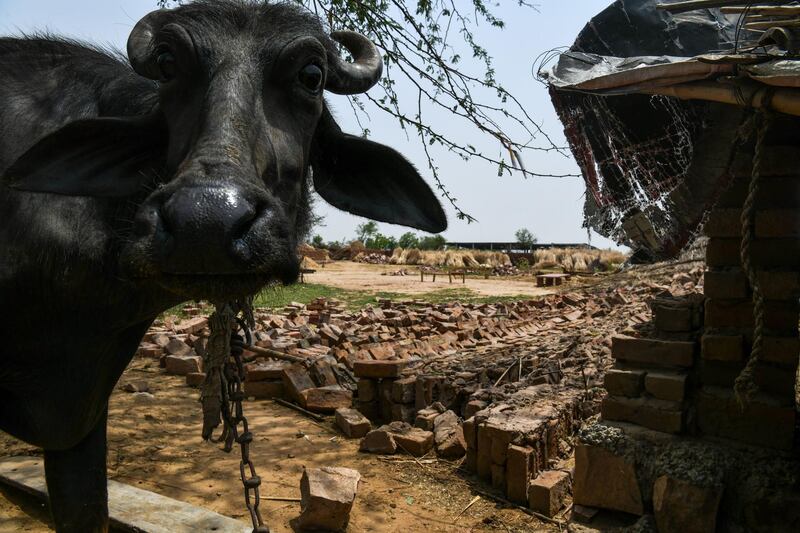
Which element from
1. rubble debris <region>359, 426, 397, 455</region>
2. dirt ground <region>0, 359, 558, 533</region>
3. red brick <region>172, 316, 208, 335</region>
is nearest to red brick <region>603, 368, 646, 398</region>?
dirt ground <region>0, 359, 558, 533</region>

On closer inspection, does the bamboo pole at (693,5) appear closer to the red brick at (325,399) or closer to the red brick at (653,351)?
the red brick at (653,351)

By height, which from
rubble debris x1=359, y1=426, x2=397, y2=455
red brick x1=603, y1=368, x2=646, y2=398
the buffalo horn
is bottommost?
rubble debris x1=359, y1=426, x2=397, y2=455

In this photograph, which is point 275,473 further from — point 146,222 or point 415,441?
point 146,222

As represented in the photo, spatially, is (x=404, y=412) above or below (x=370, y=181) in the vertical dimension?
below

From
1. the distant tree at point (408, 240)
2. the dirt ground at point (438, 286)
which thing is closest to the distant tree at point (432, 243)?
the distant tree at point (408, 240)

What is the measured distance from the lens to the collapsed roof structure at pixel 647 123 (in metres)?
2.41

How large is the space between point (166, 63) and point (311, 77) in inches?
16.3

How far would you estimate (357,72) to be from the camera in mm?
2107

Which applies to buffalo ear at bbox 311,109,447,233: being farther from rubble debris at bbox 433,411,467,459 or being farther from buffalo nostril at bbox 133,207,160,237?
rubble debris at bbox 433,411,467,459

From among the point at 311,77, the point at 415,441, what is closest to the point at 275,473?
the point at 415,441

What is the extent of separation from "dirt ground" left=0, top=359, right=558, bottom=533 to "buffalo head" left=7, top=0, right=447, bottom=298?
1587mm

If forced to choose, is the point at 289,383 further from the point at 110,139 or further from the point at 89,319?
the point at 110,139

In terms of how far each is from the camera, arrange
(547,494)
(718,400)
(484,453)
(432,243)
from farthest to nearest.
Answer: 1. (432,243)
2. (484,453)
3. (547,494)
4. (718,400)

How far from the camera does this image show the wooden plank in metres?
2.71
